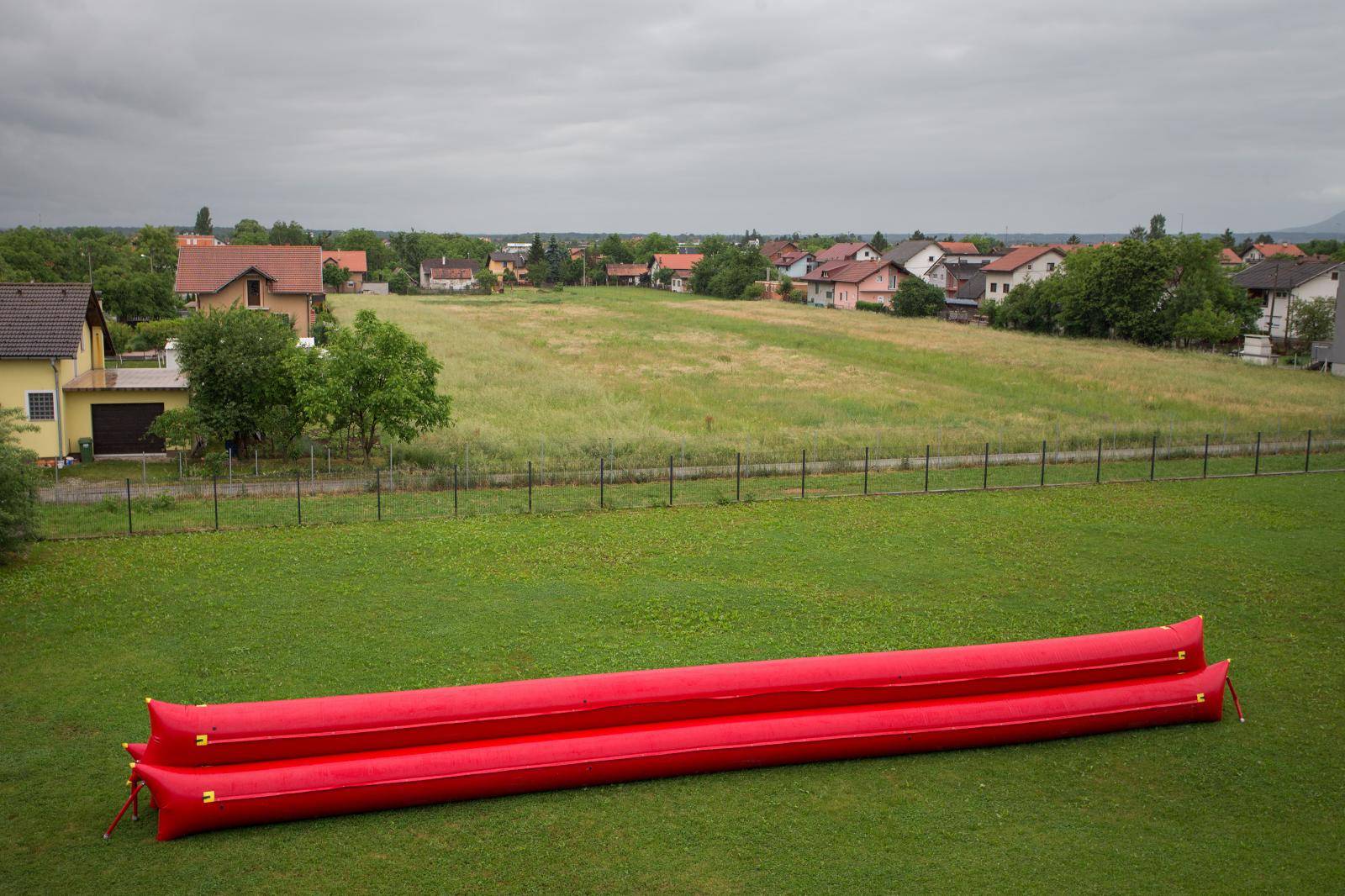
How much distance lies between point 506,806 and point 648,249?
175589 mm

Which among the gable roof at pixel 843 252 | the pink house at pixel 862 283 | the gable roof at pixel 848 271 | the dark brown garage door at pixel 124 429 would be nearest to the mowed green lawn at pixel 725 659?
the dark brown garage door at pixel 124 429

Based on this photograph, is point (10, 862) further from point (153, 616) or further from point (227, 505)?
point (227, 505)

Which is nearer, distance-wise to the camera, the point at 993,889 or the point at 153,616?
the point at 993,889

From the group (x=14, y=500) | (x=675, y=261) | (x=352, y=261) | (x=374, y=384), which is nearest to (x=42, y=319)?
(x=374, y=384)

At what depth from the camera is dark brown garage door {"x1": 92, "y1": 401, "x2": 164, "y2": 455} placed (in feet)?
98.6

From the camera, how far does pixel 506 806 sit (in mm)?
11281

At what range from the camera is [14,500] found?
19234 mm

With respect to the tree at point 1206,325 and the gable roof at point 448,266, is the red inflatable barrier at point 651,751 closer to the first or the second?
the tree at point 1206,325

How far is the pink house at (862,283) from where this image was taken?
3934 inches

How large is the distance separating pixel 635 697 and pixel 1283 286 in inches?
2875

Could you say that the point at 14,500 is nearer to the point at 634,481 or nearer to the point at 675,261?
the point at 634,481

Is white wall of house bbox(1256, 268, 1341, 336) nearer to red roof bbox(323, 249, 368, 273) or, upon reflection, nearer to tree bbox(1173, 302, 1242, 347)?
tree bbox(1173, 302, 1242, 347)

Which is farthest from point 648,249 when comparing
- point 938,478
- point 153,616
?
point 153,616

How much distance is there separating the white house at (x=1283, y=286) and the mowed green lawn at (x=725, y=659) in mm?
49688
